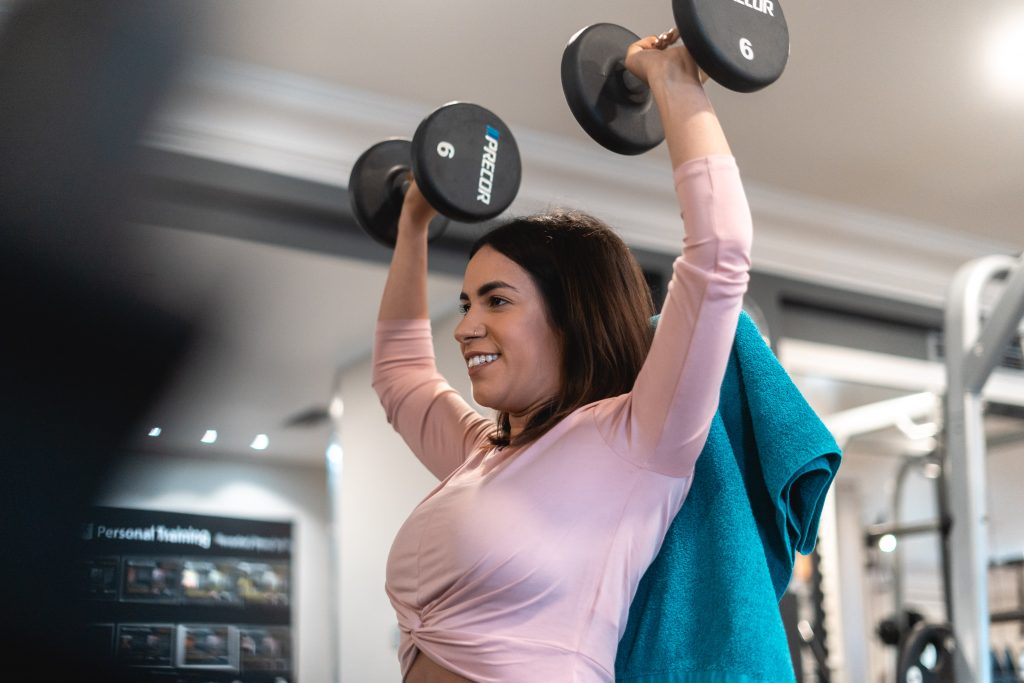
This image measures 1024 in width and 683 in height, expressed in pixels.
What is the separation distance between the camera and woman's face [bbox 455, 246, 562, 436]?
3.78ft

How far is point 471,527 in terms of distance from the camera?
1014 millimetres

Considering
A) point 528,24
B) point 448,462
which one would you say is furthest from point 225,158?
point 448,462

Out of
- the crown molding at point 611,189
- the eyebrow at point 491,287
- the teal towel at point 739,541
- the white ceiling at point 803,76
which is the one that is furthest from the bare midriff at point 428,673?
the white ceiling at point 803,76

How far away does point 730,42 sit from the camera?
3.14 ft

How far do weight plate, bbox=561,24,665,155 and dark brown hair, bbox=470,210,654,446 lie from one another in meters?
0.14

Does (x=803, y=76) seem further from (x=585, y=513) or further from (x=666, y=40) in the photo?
(x=585, y=513)

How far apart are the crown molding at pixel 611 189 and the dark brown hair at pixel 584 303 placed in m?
0.98

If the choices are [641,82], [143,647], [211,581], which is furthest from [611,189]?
[143,647]

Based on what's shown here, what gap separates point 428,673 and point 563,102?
1865 millimetres

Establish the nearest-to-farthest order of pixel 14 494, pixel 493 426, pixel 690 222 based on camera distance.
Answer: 1. pixel 14 494
2. pixel 690 222
3. pixel 493 426

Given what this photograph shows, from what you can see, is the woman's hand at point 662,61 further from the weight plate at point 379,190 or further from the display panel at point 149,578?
the display panel at point 149,578

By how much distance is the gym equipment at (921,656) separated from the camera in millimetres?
2674

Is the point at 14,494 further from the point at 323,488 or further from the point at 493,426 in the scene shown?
the point at 323,488

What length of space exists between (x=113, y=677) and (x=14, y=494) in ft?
0.20
